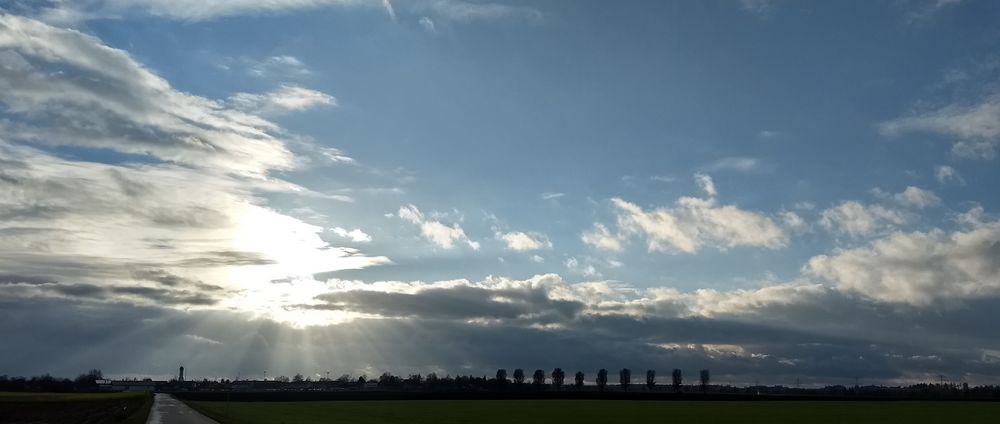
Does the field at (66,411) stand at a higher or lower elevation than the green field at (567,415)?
lower

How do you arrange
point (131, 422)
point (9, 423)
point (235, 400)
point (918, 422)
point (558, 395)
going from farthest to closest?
point (558, 395) < point (235, 400) < point (9, 423) < point (918, 422) < point (131, 422)

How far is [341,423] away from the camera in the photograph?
77.5m

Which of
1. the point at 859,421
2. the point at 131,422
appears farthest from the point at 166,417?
the point at 859,421

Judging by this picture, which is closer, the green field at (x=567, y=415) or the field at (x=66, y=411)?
the green field at (x=567, y=415)

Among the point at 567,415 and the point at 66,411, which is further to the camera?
the point at 66,411

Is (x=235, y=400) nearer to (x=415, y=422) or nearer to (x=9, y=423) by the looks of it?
(x=9, y=423)

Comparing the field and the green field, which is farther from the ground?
the green field

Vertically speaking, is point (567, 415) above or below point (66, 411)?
above

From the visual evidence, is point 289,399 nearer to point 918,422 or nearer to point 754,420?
point 754,420

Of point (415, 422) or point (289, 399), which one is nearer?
point (415, 422)

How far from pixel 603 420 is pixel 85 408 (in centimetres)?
8082

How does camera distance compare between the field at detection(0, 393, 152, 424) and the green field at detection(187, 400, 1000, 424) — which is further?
the field at detection(0, 393, 152, 424)

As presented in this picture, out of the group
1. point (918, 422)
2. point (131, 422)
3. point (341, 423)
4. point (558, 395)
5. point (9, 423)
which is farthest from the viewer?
point (558, 395)

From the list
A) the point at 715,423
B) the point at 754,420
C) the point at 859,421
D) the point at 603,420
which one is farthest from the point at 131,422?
the point at 859,421
